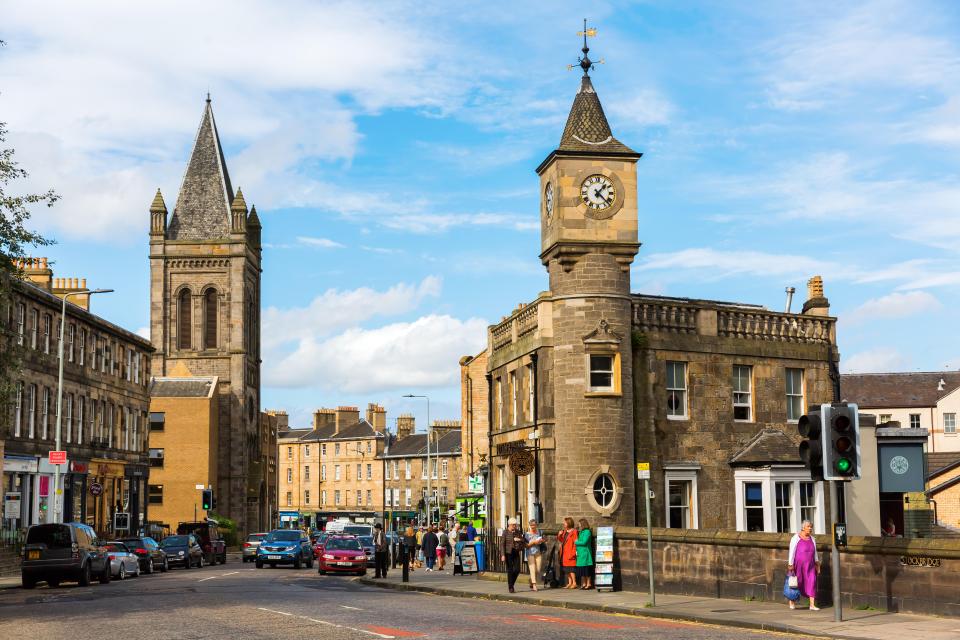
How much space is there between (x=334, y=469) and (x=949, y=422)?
63374 mm

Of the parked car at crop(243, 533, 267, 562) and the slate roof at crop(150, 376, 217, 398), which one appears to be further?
the slate roof at crop(150, 376, 217, 398)

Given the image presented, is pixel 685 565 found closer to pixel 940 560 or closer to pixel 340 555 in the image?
pixel 940 560

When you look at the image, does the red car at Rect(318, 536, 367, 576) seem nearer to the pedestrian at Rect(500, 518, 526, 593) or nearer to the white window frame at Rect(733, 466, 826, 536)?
the pedestrian at Rect(500, 518, 526, 593)

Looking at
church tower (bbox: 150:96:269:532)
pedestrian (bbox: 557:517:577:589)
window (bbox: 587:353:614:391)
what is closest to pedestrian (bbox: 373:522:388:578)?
window (bbox: 587:353:614:391)

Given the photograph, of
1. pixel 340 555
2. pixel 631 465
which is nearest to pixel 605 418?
pixel 631 465

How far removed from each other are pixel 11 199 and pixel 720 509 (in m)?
20.5

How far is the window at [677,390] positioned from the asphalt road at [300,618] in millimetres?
9493

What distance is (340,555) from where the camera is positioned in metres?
41.1

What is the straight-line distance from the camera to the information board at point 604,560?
26953 mm

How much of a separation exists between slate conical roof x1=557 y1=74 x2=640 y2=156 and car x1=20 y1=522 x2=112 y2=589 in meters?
17.2

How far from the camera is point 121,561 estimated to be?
39.3m

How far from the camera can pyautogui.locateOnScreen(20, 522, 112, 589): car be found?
3284 centimetres

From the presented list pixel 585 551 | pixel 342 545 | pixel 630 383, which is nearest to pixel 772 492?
pixel 630 383

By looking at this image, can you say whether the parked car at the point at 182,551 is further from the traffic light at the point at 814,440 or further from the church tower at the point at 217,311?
the church tower at the point at 217,311
